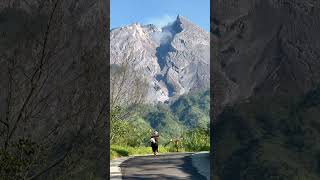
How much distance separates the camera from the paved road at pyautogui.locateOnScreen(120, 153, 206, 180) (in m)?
14.4

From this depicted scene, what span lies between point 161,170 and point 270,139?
7.63 metres

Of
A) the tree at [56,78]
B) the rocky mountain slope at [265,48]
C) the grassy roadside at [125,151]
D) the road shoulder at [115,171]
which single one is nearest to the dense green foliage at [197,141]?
the grassy roadside at [125,151]

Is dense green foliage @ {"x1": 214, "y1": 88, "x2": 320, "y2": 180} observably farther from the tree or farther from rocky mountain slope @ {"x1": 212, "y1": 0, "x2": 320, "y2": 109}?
the tree

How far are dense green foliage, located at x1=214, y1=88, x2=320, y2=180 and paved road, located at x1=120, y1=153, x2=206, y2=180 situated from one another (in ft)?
18.0

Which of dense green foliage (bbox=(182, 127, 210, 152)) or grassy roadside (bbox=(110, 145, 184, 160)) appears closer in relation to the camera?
grassy roadside (bbox=(110, 145, 184, 160))

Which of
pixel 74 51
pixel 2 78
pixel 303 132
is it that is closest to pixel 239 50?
pixel 303 132

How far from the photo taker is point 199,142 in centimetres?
2741

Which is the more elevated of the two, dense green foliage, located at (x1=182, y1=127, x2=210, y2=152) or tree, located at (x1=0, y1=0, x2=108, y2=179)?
tree, located at (x1=0, y1=0, x2=108, y2=179)

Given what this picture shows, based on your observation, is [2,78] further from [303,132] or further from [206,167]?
[206,167]

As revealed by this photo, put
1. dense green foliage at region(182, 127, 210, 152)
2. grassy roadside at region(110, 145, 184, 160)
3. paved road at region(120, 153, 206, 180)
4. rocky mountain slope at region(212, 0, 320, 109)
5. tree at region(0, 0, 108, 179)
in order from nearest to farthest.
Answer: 1. tree at region(0, 0, 108, 179)
2. rocky mountain slope at region(212, 0, 320, 109)
3. paved road at region(120, 153, 206, 180)
4. grassy roadside at region(110, 145, 184, 160)
5. dense green foliage at region(182, 127, 210, 152)

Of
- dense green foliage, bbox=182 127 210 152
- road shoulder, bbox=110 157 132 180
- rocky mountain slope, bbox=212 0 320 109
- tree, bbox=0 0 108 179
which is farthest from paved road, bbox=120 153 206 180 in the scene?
dense green foliage, bbox=182 127 210 152

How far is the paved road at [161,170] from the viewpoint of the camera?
47.2 feet

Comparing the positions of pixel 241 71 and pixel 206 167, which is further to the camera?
pixel 206 167

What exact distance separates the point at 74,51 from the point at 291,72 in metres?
3.57
